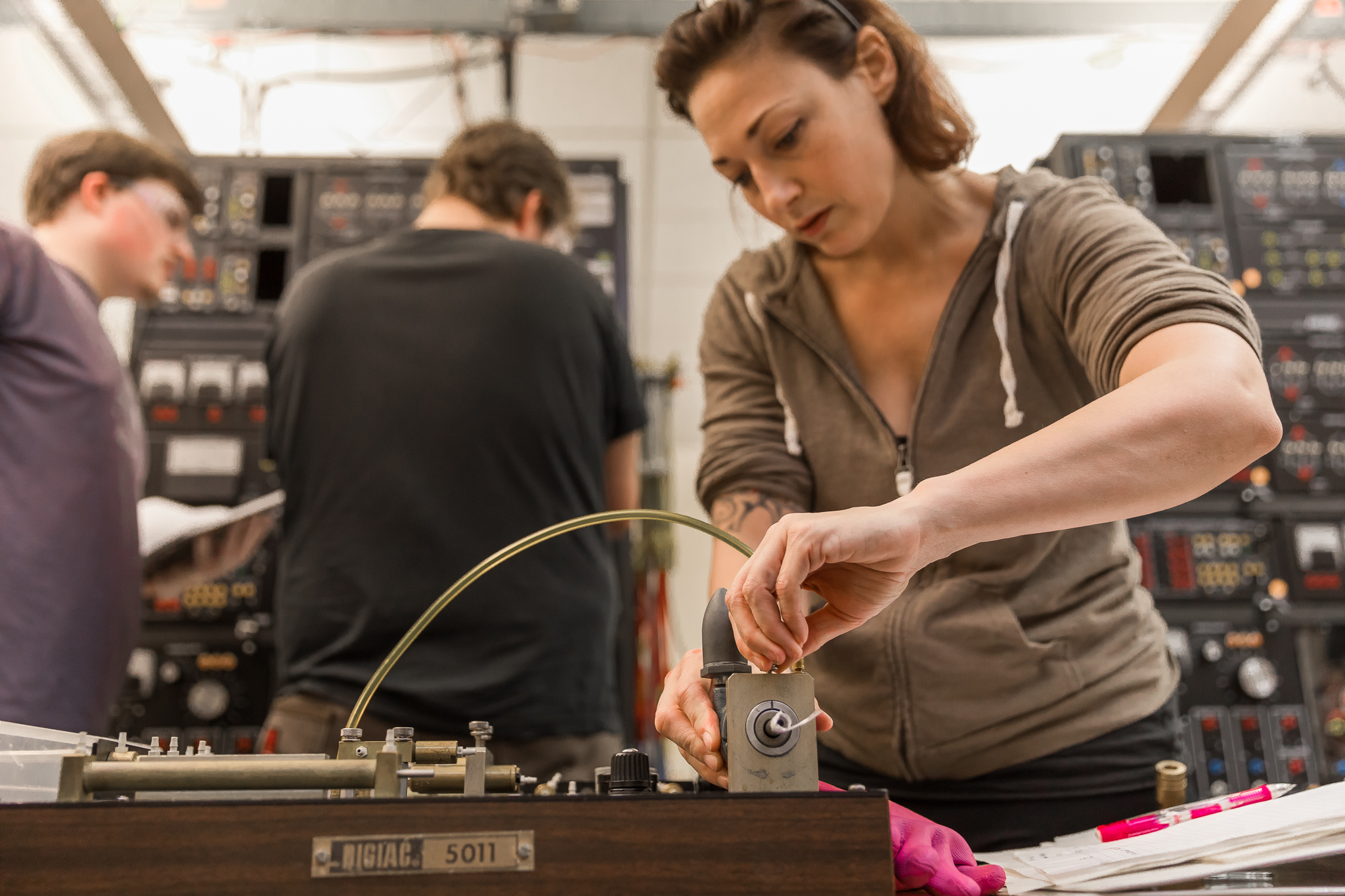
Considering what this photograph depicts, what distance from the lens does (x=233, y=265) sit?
2.32 m

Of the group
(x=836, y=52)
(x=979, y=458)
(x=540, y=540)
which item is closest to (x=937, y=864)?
(x=540, y=540)

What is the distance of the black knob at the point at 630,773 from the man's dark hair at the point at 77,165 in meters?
1.77

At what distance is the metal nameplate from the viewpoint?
55 cm

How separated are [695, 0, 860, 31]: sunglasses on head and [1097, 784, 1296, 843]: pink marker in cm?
92

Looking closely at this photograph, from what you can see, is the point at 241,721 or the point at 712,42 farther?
the point at 241,721

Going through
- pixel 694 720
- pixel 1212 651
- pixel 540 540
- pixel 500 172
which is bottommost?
pixel 694 720

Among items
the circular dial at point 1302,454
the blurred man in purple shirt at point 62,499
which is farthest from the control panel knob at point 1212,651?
the blurred man in purple shirt at point 62,499

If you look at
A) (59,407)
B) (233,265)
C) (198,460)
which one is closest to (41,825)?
(59,407)

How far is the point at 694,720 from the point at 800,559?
240mm

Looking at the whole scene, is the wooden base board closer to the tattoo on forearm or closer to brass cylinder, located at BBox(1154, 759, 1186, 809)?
brass cylinder, located at BBox(1154, 759, 1186, 809)

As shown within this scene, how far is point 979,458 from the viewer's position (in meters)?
1.13

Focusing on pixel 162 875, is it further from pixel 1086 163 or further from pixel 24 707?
pixel 1086 163

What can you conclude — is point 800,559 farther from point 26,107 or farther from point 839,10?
point 26,107

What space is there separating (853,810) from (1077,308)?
2.17 feet
